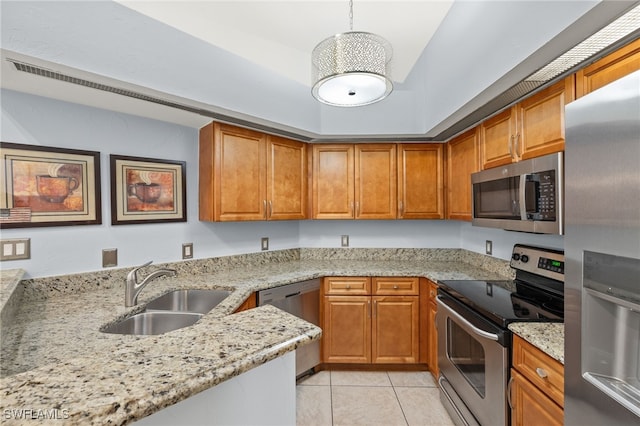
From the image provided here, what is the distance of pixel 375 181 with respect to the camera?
2.89 m

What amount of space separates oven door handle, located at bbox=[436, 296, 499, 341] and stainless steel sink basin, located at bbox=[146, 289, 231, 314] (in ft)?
4.91

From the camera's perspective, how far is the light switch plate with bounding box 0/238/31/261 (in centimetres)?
163

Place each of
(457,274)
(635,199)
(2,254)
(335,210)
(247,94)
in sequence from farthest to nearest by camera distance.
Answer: (335,210), (457,274), (247,94), (2,254), (635,199)

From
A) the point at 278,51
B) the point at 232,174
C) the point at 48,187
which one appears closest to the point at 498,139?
the point at 278,51

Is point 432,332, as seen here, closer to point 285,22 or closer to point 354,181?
point 354,181

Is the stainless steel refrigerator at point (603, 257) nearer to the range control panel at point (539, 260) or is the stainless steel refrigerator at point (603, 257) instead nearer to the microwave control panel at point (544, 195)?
the microwave control panel at point (544, 195)

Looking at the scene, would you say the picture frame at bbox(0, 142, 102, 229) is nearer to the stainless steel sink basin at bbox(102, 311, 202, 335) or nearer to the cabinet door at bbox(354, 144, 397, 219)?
the stainless steel sink basin at bbox(102, 311, 202, 335)

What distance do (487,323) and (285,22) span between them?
7.80ft

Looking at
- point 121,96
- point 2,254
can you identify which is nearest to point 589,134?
point 121,96

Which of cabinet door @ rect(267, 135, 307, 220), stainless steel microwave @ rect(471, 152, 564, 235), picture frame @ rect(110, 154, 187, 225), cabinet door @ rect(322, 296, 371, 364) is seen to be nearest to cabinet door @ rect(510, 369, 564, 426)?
stainless steel microwave @ rect(471, 152, 564, 235)

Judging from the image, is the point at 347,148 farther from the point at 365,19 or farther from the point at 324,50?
the point at 324,50

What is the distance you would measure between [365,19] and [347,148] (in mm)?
1095

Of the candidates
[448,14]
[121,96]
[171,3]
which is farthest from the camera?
[448,14]

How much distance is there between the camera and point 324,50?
1.49m
